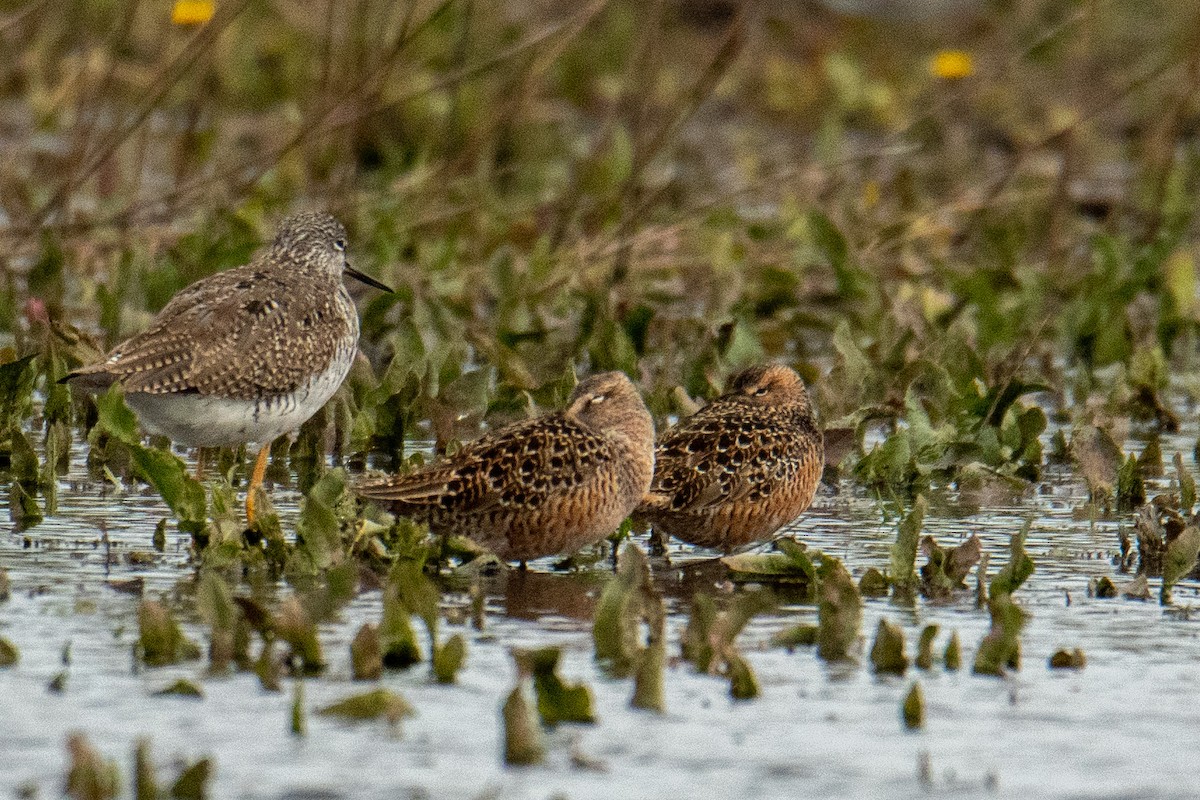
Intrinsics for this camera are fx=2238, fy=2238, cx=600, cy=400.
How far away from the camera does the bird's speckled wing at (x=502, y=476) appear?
22.6ft

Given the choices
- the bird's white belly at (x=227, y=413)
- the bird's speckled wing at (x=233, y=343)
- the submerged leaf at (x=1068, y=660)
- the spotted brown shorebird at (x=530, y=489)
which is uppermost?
the bird's speckled wing at (x=233, y=343)

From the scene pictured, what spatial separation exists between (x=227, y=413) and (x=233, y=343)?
0.84 feet

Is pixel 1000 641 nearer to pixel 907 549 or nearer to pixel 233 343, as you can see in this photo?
pixel 907 549

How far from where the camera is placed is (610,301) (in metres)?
11.4

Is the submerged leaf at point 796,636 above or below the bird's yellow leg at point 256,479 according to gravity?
below

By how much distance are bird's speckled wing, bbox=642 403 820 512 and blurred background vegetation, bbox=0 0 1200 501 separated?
3.47 ft

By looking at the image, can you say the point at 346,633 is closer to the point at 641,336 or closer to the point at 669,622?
the point at 669,622

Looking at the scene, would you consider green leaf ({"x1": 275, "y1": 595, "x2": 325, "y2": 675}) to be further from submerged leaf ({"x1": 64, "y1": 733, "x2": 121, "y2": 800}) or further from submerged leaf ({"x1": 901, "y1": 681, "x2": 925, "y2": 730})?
submerged leaf ({"x1": 901, "y1": 681, "x2": 925, "y2": 730})

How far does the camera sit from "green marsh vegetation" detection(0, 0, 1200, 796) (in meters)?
5.88

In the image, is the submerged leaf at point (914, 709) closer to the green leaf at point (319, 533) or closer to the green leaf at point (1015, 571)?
the green leaf at point (1015, 571)

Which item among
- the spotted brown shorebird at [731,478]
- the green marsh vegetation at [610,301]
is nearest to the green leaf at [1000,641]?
the green marsh vegetation at [610,301]

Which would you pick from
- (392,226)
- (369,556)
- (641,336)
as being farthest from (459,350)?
(369,556)

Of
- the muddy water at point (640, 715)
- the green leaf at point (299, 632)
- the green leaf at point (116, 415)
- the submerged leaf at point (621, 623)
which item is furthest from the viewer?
the green leaf at point (116, 415)

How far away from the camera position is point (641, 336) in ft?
34.1
